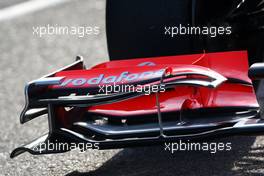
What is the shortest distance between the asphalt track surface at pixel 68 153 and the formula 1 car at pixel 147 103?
29cm

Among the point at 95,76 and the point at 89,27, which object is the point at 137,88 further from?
the point at 89,27

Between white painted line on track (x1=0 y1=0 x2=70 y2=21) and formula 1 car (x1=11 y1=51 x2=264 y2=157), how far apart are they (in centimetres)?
467

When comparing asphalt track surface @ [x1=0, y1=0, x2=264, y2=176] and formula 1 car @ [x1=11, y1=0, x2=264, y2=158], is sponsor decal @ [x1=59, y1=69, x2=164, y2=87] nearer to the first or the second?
formula 1 car @ [x1=11, y1=0, x2=264, y2=158]

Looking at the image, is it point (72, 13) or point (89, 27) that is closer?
point (89, 27)

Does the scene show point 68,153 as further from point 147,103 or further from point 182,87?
point 182,87

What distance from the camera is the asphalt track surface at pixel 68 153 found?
3.87 metres

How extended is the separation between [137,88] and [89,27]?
426 centimetres

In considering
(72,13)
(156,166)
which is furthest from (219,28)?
(72,13)

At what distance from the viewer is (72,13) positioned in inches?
329

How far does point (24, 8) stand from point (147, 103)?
16.7 ft

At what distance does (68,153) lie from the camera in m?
4.33

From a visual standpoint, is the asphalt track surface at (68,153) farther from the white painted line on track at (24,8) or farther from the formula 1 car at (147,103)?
the white painted line on track at (24,8)

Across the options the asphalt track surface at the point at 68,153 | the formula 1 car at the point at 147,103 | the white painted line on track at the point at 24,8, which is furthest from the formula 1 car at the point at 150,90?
the white painted line on track at the point at 24,8

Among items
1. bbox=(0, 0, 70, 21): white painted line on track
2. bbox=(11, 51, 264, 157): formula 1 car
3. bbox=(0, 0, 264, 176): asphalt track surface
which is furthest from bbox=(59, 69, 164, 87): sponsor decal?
bbox=(0, 0, 70, 21): white painted line on track
